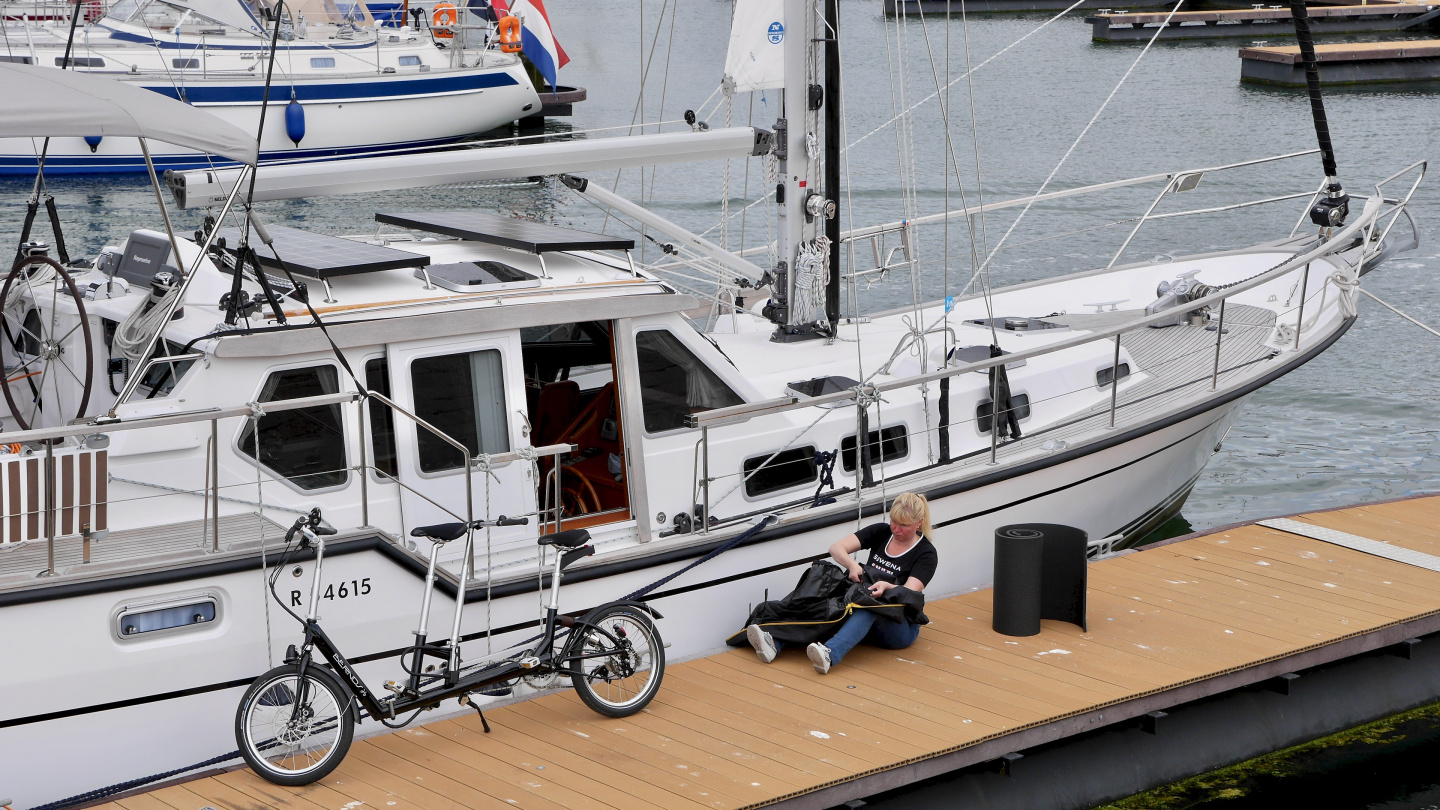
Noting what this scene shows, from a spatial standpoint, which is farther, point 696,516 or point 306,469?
point 696,516

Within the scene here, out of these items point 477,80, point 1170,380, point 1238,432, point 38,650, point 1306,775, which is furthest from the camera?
point 477,80

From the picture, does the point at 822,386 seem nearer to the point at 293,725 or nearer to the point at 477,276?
the point at 477,276

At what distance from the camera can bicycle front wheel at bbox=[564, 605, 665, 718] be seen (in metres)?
6.81

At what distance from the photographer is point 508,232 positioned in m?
8.55

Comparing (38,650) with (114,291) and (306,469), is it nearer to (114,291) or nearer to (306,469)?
(306,469)

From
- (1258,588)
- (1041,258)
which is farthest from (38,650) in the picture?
(1041,258)

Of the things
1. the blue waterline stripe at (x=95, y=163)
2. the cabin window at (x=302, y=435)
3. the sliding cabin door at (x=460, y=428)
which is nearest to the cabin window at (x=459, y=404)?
the sliding cabin door at (x=460, y=428)

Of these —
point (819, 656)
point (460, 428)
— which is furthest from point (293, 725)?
point (819, 656)

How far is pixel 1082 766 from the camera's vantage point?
7.21 meters

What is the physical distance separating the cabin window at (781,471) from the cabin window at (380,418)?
7.40 feet

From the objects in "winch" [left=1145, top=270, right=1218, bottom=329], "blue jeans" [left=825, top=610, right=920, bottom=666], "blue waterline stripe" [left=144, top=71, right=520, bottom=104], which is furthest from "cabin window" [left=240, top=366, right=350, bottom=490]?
"blue waterline stripe" [left=144, top=71, right=520, bottom=104]

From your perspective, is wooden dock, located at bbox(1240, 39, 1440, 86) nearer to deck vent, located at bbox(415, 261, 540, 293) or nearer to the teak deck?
the teak deck

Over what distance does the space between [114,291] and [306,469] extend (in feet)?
5.64

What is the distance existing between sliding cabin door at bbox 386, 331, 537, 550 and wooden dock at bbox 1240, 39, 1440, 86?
114ft
